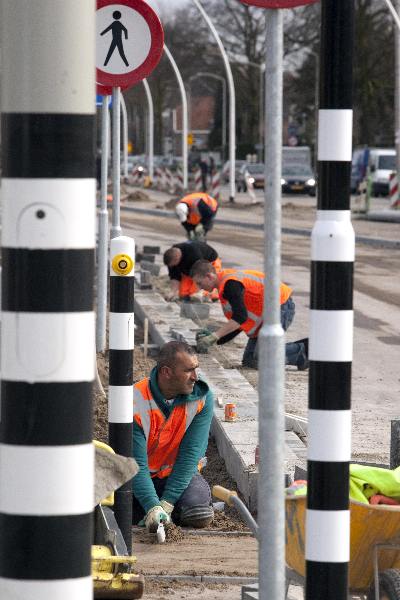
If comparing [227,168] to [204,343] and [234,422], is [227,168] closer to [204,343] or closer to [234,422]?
[204,343]

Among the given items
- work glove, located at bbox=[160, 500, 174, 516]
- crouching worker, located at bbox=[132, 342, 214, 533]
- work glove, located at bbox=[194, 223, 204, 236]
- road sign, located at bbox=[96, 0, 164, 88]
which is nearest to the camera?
crouching worker, located at bbox=[132, 342, 214, 533]

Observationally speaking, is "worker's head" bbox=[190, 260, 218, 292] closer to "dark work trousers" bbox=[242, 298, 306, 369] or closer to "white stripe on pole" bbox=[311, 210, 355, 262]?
"dark work trousers" bbox=[242, 298, 306, 369]

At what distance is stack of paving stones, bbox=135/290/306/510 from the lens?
7.90 meters

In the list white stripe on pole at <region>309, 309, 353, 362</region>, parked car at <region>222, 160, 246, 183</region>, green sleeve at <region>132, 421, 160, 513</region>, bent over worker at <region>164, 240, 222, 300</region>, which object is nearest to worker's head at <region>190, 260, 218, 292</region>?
bent over worker at <region>164, 240, 222, 300</region>

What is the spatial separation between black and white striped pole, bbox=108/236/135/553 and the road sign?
2548 millimetres

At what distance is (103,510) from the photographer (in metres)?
6.03

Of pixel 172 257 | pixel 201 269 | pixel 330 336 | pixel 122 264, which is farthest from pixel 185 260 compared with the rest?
pixel 330 336

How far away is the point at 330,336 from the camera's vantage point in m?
4.43

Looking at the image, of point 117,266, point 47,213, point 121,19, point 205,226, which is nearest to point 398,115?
point 205,226

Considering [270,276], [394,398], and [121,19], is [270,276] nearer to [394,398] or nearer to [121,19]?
[121,19]

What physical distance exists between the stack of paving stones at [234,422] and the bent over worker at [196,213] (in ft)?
20.8

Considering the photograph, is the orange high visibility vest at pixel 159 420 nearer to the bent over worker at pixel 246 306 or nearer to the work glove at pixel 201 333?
the bent over worker at pixel 246 306

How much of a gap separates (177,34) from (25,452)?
7519 centimetres

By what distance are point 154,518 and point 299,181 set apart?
2162 inches
